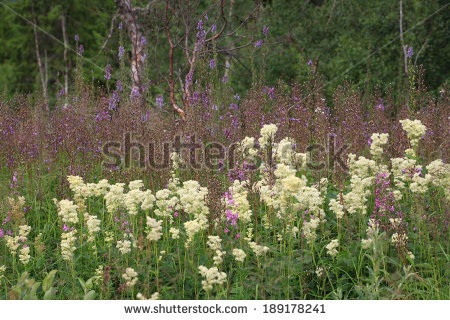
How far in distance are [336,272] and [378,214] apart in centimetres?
81

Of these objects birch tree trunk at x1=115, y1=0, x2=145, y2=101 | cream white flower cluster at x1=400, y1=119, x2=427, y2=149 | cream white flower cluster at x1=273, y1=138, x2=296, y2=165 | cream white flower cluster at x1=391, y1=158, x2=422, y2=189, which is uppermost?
birch tree trunk at x1=115, y1=0, x2=145, y2=101

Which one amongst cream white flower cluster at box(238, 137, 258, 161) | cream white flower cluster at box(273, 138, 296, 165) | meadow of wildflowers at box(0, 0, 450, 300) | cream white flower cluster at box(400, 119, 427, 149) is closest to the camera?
meadow of wildflowers at box(0, 0, 450, 300)

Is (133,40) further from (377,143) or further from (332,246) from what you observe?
(332,246)

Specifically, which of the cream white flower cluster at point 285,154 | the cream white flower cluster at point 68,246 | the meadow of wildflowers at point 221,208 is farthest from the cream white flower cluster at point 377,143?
the cream white flower cluster at point 68,246

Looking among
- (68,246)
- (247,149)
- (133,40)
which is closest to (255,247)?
(68,246)

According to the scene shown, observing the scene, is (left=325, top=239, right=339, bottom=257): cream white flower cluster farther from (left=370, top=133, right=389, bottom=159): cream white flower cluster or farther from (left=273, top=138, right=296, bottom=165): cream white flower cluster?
(left=370, top=133, right=389, bottom=159): cream white flower cluster

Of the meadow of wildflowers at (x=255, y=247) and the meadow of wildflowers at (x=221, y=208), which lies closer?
the meadow of wildflowers at (x=255, y=247)

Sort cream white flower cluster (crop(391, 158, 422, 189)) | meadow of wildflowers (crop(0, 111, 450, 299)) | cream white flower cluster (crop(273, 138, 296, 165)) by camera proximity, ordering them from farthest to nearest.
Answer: cream white flower cluster (crop(273, 138, 296, 165)) → cream white flower cluster (crop(391, 158, 422, 189)) → meadow of wildflowers (crop(0, 111, 450, 299))

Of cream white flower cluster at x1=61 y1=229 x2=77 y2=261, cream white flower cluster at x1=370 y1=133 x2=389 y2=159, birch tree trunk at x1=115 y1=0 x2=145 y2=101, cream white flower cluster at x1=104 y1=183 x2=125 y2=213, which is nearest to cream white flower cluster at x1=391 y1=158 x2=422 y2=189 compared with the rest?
cream white flower cluster at x1=370 y1=133 x2=389 y2=159

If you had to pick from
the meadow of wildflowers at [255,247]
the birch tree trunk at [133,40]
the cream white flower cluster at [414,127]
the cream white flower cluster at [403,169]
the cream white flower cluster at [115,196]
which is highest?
the birch tree trunk at [133,40]

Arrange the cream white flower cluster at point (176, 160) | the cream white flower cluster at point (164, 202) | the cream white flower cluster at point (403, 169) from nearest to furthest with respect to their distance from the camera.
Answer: the cream white flower cluster at point (164, 202), the cream white flower cluster at point (403, 169), the cream white flower cluster at point (176, 160)

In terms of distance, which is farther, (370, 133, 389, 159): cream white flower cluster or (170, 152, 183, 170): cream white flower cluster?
(170, 152, 183, 170): cream white flower cluster

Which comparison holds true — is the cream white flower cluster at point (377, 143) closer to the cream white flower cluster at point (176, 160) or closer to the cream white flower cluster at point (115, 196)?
the cream white flower cluster at point (176, 160)

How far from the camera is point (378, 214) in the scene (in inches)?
192
